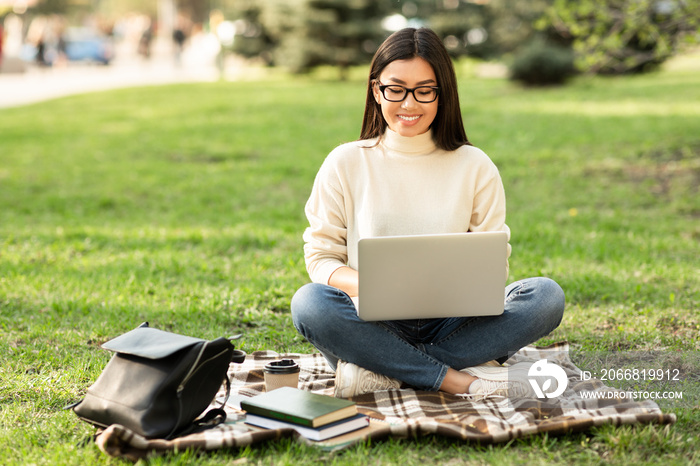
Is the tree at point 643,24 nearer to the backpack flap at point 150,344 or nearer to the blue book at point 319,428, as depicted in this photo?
the blue book at point 319,428

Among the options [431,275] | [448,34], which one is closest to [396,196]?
[431,275]

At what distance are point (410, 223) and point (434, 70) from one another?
651mm

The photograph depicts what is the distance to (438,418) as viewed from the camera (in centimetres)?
299

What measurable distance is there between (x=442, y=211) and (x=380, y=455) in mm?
1120

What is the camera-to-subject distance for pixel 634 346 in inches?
156

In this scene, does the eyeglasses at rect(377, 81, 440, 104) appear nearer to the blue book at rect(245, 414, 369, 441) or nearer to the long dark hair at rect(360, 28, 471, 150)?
the long dark hair at rect(360, 28, 471, 150)

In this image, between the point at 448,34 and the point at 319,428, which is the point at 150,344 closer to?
the point at 319,428

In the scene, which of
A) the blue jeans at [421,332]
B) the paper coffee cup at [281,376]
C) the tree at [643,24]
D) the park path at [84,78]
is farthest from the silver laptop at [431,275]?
the park path at [84,78]

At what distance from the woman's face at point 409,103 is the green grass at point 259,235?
1329 millimetres

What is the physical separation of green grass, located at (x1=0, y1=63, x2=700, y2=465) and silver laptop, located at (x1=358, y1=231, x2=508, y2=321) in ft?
1.69

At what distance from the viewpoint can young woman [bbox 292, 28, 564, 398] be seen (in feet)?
10.7

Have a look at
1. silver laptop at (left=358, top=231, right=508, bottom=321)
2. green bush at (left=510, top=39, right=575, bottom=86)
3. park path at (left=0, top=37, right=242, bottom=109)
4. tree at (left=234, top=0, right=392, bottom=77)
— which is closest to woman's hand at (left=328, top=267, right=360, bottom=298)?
silver laptop at (left=358, top=231, right=508, bottom=321)

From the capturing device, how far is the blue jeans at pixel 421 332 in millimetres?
3213

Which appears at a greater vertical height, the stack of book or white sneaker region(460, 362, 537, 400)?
the stack of book
